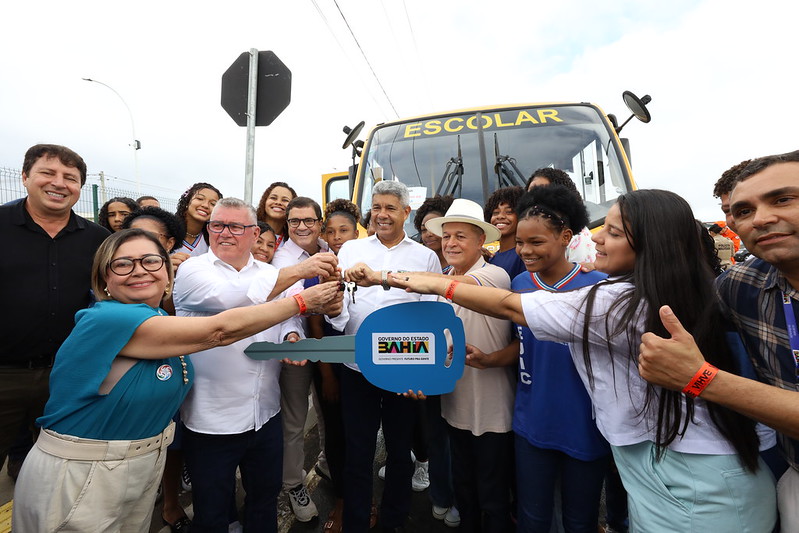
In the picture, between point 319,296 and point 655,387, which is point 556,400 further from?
point 319,296

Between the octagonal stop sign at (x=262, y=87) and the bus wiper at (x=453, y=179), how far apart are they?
69.8 inches

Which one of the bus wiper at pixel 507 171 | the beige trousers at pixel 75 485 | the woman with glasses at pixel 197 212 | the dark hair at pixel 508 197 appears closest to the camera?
the beige trousers at pixel 75 485

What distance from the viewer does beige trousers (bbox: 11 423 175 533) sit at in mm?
1347

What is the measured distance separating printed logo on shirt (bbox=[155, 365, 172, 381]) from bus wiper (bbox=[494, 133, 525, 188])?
3345 millimetres

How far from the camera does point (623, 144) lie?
4.34 m

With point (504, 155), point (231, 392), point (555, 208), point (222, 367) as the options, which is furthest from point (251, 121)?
point (504, 155)

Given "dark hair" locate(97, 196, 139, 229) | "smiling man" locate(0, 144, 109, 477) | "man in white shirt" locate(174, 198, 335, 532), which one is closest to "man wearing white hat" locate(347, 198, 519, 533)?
"man in white shirt" locate(174, 198, 335, 532)

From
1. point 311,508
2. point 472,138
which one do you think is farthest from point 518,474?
point 472,138

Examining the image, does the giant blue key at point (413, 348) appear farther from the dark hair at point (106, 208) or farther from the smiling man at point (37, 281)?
the dark hair at point (106, 208)

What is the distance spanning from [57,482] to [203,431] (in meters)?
0.54

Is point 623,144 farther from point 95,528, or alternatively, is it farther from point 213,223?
point 95,528

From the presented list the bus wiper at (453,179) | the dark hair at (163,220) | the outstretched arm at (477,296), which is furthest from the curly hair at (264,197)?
the outstretched arm at (477,296)

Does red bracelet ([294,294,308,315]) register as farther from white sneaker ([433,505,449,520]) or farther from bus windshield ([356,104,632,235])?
bus windshield ([356,104,632,235])

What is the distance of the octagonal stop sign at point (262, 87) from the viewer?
2996 millimetres
